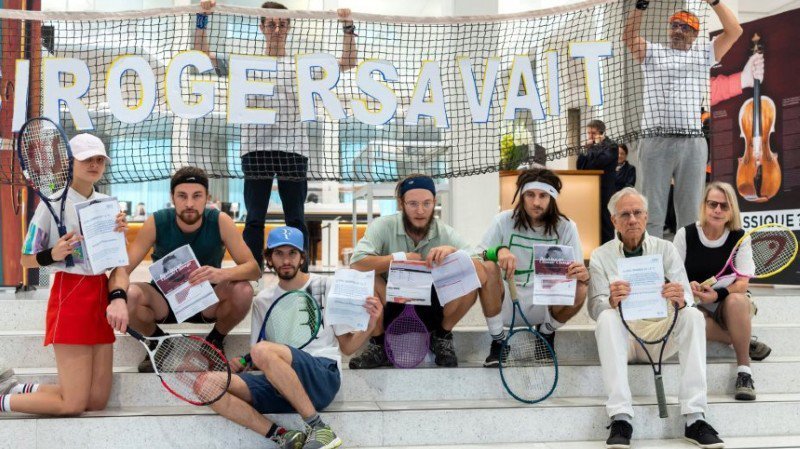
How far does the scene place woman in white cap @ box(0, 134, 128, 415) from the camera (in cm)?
362

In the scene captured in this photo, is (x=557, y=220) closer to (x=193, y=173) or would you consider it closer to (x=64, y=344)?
(x=193, y=173)

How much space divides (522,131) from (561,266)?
236 cm

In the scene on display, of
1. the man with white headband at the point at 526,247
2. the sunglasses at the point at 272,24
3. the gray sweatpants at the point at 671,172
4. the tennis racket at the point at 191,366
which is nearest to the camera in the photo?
the tennis racket at the point at 191,366

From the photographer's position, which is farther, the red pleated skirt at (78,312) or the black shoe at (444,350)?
the black shoe at (444,350)

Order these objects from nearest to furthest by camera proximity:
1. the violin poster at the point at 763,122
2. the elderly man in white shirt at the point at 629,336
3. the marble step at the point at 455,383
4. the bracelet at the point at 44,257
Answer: the bracelet at the point at 44,257
the elderly man in white shirt at the point at 629,336
the marble step at the point at 455,383
the violin poster at the point at 763,122

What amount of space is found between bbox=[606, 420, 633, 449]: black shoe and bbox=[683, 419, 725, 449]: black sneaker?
1.12 ft

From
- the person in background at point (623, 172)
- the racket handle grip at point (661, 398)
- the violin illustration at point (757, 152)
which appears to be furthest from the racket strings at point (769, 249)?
the person in background at point (623, 172)

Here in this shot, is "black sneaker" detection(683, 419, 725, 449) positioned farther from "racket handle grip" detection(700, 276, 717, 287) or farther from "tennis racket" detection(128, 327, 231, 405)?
"tennis racket" detection(128, 327, 231, 405)

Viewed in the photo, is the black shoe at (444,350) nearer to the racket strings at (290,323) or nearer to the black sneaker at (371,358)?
the black sneaker at (371,358)

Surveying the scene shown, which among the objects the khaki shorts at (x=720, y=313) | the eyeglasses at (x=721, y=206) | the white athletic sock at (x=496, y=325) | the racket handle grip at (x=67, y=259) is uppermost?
the eyeglasses at (x=721, y=206)

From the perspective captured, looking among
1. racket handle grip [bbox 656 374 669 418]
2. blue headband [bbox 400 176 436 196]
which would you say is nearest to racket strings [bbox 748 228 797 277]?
racket handle grip [bbox 656 374 669 418]

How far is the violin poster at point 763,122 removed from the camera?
6539 mm

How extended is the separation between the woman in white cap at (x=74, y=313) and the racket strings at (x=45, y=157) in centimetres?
10

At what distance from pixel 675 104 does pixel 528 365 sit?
2.22 metres
